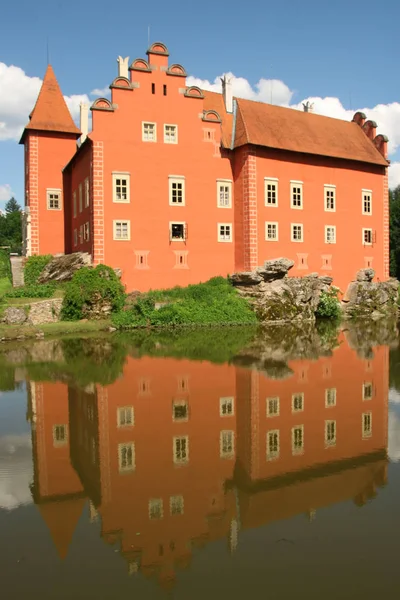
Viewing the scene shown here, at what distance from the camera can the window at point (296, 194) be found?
32281 millimetres

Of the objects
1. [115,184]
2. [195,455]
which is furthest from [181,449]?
[115,184]

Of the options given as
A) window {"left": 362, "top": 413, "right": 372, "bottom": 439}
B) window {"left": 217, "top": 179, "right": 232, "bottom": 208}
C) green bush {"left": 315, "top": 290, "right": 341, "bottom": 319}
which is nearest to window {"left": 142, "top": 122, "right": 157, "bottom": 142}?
window {"left": 217, "top": 179, "right": 232, "bottom": 208}

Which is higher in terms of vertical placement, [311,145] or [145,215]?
[311,145]

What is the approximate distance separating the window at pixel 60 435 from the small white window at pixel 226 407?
2863 millimetres

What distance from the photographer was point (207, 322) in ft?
88.0

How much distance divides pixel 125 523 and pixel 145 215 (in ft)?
80.3

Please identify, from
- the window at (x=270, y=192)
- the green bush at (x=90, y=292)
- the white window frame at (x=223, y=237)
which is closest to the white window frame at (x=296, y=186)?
the window at (x=270, y=192)

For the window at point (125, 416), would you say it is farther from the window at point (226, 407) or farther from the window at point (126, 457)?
the window at point (226, 407)

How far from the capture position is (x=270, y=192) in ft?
103

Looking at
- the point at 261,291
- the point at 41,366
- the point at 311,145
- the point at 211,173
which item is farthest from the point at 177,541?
the point at 311,145

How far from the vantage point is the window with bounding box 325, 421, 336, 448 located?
8.33 meters

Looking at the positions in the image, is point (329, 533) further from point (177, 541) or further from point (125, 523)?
point (125, 523)

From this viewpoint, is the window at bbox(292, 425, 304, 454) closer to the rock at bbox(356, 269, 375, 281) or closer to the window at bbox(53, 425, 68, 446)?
the window at bbox(53, 425, 68, 446)

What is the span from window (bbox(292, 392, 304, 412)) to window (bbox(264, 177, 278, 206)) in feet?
70.2
